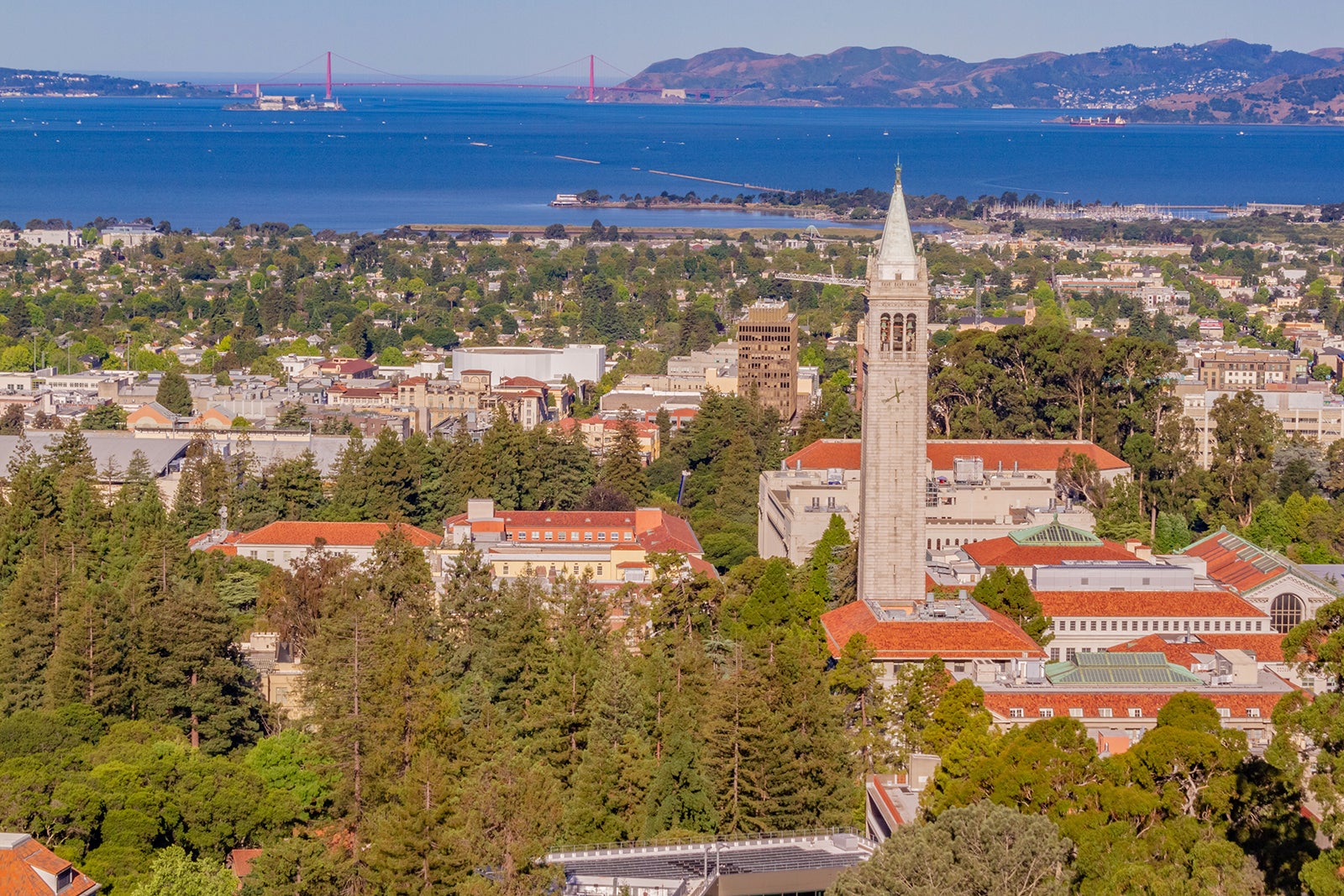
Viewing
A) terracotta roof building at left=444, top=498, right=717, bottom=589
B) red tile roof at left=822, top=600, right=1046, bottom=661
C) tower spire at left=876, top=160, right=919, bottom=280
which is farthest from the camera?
terracotta roof building at left=444, top=498, right=717, bottom=589

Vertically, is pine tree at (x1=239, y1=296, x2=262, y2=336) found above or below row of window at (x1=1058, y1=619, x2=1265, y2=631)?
below

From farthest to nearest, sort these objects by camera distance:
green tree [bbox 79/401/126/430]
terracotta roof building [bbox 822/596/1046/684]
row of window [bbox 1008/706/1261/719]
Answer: green tree [bbox 79/401/126/430], terracotta roof building [bbox 822/596/1046/684], row of window [bbox 1008/706/1261/719]

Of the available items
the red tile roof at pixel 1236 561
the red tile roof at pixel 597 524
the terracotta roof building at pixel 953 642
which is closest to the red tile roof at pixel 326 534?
the red tile roof at pixel 597 524

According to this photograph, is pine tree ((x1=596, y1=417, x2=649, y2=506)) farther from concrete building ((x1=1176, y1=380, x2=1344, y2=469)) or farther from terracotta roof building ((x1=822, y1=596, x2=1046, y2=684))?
terracotta roof building ((x1=822, y1=596, x2=1046, y2=684))

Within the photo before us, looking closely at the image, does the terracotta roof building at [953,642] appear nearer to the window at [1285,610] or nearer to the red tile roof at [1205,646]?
the red tile roof at [1205,646]

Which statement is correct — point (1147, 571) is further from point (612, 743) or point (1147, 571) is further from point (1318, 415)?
point (1318, 415)

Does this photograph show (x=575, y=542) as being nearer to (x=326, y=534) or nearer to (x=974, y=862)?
(x=326, y=534)

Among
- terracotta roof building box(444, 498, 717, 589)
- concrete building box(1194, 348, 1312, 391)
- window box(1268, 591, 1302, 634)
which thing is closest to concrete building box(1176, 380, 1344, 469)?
concrete building box(1194, 348, 1312, 391)
